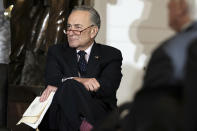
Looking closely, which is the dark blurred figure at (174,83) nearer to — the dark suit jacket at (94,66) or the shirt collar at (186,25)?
the shirt collar at (186,25)

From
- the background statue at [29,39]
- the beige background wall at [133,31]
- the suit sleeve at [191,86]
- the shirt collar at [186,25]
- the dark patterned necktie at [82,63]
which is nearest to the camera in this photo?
the suit sleeve at [191,86]

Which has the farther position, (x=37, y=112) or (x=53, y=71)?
(x=53, y=71)

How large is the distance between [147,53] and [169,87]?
10.6 feet

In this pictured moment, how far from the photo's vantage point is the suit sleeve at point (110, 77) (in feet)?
10.2

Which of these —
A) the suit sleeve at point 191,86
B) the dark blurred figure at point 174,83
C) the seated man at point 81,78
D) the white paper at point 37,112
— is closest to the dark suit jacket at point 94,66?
the seated man at point 81,78

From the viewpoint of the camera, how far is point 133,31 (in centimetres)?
470

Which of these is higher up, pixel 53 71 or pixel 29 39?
pixel 53 71

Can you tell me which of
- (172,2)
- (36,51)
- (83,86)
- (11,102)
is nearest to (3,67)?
(83,86)

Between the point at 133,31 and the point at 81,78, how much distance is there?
170 centimetres

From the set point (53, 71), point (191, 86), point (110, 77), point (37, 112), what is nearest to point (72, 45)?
point (53, 71)

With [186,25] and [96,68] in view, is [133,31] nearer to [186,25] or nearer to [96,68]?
[96,68]

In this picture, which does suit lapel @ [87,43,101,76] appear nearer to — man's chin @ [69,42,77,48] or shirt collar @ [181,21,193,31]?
man's chin @ [69,42,77,48]

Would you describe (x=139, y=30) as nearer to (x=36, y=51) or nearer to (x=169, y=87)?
(x=36, y=51)

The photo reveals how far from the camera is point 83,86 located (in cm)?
300
